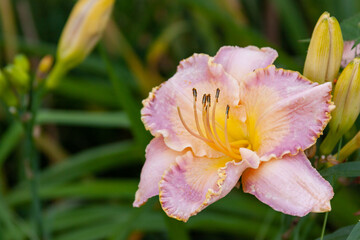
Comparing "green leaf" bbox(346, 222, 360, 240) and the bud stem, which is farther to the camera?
the bud stem

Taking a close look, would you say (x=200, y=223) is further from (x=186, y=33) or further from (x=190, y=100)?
(x=186, y=33)

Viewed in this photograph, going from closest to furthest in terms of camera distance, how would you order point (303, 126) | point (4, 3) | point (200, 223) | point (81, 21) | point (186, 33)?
point (303, 126) → point (81, 21) → point (200, 223) → point (4, 3) → point (186, 33)

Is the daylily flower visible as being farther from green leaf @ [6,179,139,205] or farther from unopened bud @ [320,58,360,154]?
green leaf @ [6,179,139,205]

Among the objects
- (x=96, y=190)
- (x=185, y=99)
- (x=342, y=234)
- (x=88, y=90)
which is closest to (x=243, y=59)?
(x=185, y=99)

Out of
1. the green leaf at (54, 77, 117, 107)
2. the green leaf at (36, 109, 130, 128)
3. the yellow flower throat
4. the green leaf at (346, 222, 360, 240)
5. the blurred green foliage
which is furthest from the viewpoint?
the green leaf at (54, 77, 117, 107)

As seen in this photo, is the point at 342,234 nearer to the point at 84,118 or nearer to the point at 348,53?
the point at 348,53

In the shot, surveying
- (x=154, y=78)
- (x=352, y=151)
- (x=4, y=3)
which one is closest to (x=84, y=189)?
(x=154, y=78)

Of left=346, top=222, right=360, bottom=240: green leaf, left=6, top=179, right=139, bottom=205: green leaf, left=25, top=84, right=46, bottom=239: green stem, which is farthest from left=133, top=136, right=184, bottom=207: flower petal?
left=6, top=179, right=139, bottom=205: green leaf

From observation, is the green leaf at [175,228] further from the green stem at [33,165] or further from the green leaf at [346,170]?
the green leaf at [346,170]
